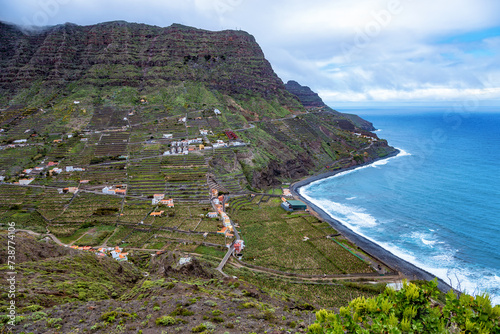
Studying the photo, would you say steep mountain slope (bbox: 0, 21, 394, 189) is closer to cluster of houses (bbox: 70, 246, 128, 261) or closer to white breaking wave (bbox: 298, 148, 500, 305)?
white breaking wave (bbox: 298, 148, 500, 305)

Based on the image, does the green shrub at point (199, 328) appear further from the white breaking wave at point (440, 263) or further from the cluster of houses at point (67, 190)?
the cluster of houses at point (67, 190)

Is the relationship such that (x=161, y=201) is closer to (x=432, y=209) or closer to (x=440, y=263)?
(x=440, y=263)

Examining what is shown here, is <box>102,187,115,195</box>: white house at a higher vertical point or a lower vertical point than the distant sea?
higher

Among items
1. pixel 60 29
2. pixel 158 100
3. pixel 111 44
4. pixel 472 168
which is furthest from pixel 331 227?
pixel 60 29

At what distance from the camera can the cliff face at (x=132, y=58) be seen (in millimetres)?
115763

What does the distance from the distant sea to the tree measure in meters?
20.8

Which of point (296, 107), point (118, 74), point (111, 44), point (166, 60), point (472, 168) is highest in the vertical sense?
point (111, 44)

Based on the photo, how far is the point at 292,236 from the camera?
49.7 metres

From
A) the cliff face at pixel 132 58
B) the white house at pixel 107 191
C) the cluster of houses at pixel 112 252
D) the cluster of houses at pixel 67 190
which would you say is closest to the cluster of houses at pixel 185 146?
the white house at pixel 107 191

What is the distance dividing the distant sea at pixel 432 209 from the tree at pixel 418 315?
68.1 feet

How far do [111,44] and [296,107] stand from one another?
100681mm

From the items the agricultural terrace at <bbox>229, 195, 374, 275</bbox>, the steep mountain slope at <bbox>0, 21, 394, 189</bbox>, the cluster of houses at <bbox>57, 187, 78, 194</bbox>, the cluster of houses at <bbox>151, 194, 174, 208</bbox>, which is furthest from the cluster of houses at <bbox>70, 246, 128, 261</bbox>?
the steep mountain slope at <bbox>0, 21, 394, 189</bbox>

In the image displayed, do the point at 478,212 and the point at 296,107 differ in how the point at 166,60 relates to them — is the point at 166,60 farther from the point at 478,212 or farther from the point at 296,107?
the point at 478,212

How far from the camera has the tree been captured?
25.1 ft
